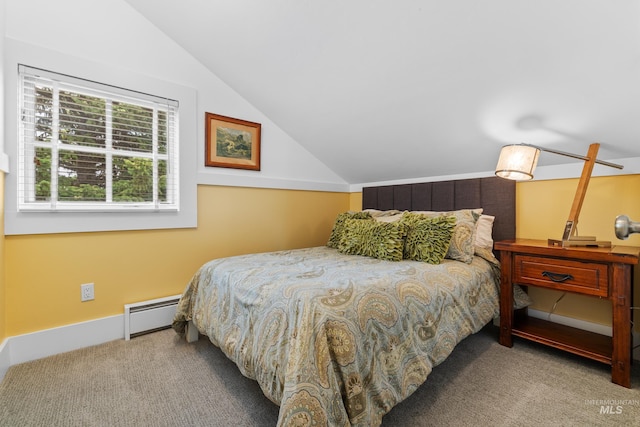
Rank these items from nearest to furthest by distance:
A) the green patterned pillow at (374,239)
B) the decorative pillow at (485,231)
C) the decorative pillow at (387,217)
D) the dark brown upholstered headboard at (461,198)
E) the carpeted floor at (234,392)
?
the carpeted floor at (234,392) < the green patterned pillow at (374,239) < the decorative pillow at (485,231) < the dark brown upholstered headboard at (461,198) < the decorative pillow at (387,217)

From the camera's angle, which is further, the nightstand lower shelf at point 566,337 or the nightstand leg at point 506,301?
the nightstand leg at point 506,301

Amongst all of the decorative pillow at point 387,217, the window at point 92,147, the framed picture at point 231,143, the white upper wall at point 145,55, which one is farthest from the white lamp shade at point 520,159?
the window at point 92,147

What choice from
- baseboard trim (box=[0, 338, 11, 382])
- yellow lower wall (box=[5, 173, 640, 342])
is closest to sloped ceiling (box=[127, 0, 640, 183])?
yellow lower wall (box=[5, 173, 640, 342])

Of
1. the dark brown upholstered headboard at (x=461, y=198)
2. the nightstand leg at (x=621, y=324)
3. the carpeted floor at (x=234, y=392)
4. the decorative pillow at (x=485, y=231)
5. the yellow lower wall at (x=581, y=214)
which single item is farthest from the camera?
the dark brown upholstered headboard at (x=461, y=198)

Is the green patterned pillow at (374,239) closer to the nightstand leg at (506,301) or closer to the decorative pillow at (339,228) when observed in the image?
the decorative pillow at (339,228)

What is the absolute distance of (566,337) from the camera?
188 cm

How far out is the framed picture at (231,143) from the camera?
2.52 meters

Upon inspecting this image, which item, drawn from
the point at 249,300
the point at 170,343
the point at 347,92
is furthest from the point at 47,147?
the point at 347,92

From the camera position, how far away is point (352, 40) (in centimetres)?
178

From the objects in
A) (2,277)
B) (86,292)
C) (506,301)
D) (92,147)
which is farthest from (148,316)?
(506,301)

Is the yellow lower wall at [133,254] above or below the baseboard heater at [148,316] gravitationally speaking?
above

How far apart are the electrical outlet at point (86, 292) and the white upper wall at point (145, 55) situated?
3.41ft

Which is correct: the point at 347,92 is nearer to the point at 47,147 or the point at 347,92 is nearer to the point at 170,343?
the point at 47,147

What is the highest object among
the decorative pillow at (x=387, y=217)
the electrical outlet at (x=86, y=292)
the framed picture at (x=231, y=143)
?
the framed picture at (x=231, y=143)
